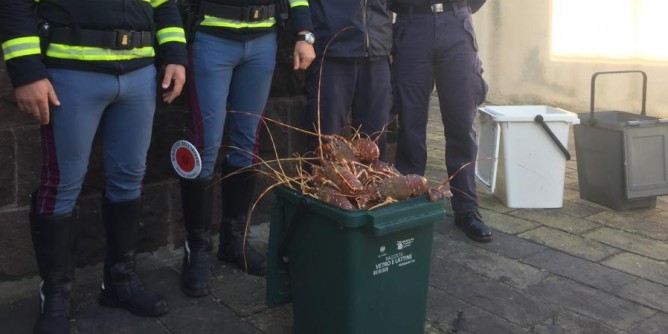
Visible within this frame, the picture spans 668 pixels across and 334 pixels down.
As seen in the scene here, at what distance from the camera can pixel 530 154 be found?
4.74m

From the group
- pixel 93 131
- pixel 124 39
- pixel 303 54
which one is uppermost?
pixel 124 39

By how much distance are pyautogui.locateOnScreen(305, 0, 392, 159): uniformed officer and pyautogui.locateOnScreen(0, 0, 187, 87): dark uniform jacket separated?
104 cm

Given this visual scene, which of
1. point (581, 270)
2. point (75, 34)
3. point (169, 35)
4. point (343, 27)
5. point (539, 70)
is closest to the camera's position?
point (75, 34)

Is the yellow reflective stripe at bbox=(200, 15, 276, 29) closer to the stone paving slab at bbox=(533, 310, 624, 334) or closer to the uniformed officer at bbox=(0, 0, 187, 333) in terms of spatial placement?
the uniformed officer at bbox=(0, 0, 187, 333)

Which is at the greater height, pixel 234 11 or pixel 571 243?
pixel 234 11

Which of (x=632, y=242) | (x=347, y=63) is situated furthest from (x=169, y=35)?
(x=632, y=242)

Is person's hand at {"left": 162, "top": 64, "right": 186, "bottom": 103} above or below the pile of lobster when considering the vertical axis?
above

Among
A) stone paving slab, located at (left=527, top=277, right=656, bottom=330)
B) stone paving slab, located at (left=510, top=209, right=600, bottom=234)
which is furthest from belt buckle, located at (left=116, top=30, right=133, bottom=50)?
stone paving slab, located at (left=510, top=209, right=600, bottom=234)

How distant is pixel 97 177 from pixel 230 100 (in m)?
0.81

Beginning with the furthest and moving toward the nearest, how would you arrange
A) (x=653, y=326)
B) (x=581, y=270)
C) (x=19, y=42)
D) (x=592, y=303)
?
(x=581, y=270) → (x=592, y=303) → (x=653, y=326) → (x=19, y=42)

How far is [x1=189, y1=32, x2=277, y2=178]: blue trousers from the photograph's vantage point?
3.13 metres

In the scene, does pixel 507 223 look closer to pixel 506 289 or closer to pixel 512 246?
pixel 512 246

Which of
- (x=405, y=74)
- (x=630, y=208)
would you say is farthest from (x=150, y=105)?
(x=630, y=208)

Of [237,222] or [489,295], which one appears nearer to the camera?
[489,295]
